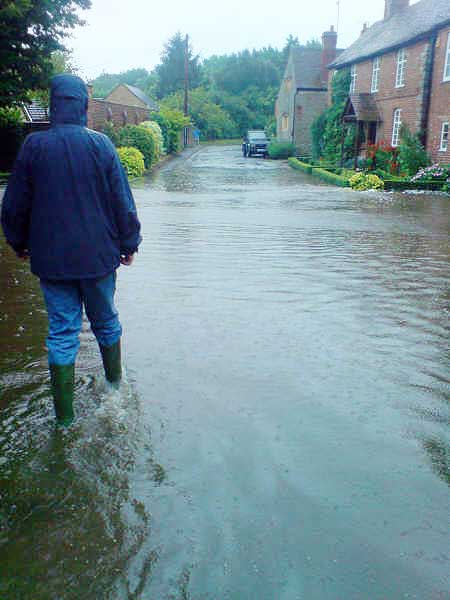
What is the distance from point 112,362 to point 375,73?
30371 millimetres

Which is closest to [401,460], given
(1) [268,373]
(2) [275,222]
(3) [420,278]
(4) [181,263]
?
(1) [268,373]

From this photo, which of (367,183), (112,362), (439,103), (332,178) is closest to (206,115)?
(332,178)

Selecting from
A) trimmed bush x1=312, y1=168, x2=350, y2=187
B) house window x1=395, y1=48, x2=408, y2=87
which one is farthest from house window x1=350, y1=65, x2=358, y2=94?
trimmed bush x1=312, y1=168, x2=350, y2=187

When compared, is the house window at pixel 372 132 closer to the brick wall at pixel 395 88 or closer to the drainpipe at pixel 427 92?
the brick wall at pixel 395 88

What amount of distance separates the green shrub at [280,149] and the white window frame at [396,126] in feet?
54.1

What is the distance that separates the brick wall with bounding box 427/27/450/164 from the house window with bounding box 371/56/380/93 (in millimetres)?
6388

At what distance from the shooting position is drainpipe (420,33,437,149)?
24.0 metres

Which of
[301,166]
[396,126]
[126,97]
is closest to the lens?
[396,126]

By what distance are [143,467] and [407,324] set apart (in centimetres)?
329

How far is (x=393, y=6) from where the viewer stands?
104 feet

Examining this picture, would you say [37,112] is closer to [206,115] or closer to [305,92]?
[305,92]

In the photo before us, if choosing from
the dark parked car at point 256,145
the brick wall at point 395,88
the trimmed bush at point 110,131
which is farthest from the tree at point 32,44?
the dark parked car at point 256,145

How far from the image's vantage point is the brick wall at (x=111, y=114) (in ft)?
85.6

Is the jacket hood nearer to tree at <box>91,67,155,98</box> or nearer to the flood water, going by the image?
the flood water
